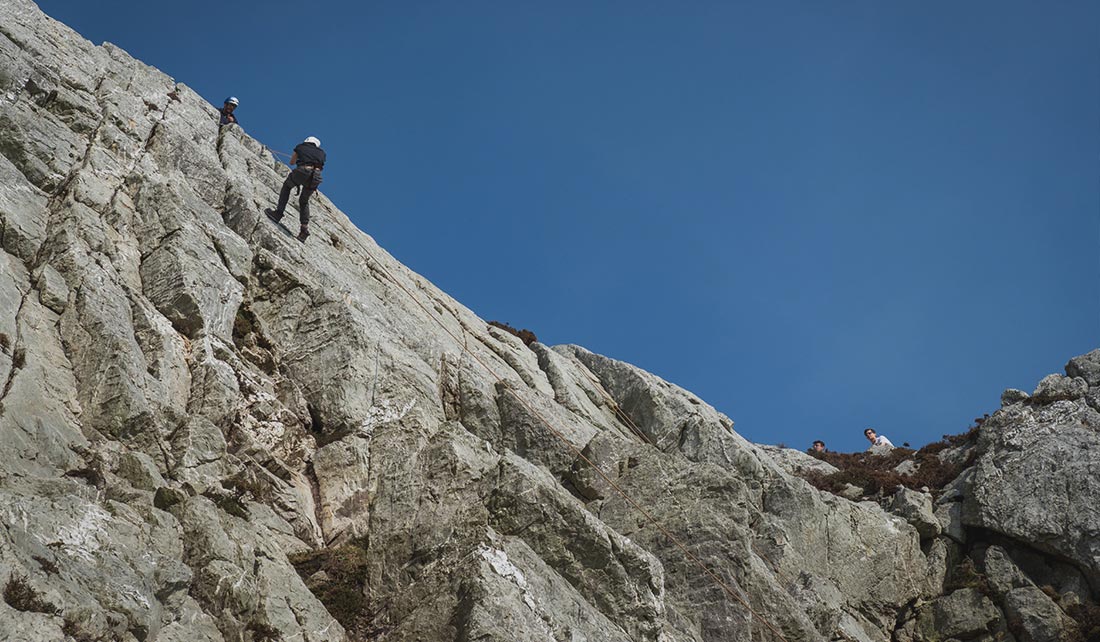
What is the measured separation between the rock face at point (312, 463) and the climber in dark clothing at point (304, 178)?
75 cm

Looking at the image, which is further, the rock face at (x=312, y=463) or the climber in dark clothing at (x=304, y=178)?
the climber in dark clothing at (x=304, y=178)

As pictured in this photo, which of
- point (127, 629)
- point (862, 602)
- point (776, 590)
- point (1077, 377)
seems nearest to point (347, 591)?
point (127, 629)

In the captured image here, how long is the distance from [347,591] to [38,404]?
5.93 meters

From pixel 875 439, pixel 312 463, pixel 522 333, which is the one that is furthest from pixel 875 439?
pixel 312 463

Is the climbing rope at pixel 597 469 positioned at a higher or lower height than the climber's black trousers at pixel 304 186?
lower

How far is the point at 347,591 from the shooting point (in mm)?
17531

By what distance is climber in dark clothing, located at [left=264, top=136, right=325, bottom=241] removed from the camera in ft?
91.9

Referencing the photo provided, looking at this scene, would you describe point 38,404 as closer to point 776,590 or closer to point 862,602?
point 776,590

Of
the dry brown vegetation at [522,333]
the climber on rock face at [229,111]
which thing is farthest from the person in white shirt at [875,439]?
the climber on rock face at [229,111]

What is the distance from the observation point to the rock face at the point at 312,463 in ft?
50.6

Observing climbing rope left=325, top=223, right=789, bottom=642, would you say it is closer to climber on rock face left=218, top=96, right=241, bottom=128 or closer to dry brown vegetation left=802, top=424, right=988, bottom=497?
climber on rock face left=218, top=96, right=241, bottom=128

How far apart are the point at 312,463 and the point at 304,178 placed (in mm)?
10707

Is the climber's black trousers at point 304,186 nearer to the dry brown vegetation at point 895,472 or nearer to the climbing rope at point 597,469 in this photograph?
the climbing rope at point 597,469

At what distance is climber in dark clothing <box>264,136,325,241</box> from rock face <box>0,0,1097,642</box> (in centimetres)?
75
